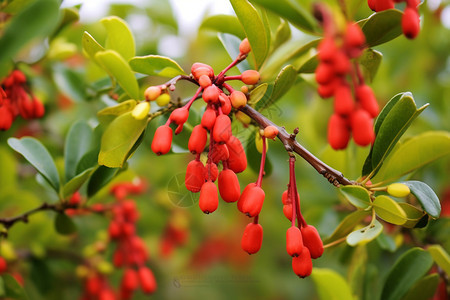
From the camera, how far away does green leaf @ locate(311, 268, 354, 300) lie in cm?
121

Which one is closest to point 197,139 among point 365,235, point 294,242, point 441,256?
point 294,242

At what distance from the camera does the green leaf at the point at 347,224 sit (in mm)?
1158

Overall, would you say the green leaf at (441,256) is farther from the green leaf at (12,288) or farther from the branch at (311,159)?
the green leaf at (12,288)

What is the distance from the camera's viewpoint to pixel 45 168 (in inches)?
51.8

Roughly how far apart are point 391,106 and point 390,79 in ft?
5.03

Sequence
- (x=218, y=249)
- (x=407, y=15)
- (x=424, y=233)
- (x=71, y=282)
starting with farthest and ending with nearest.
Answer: (x=218, y=249)
(x=71, y=282)
(x=424, y=233)
(x=407, y=15)

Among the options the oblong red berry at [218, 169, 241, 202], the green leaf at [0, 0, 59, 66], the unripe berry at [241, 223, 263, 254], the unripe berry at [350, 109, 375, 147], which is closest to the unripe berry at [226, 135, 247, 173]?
the oblong red berry at [218, 169, 241, 202]

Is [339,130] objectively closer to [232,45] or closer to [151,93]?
[151,93]

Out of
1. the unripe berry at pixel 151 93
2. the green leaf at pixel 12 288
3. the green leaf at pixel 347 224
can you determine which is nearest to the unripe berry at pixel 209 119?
the unripe berry at pixel 151 93

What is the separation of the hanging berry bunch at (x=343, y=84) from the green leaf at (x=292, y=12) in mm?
136

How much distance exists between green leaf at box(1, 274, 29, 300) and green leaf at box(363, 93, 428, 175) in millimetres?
1098

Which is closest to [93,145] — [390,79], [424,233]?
→ [424,233]

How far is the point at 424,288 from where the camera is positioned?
1288 millimetres

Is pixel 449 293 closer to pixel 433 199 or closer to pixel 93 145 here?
pixel 433 199
